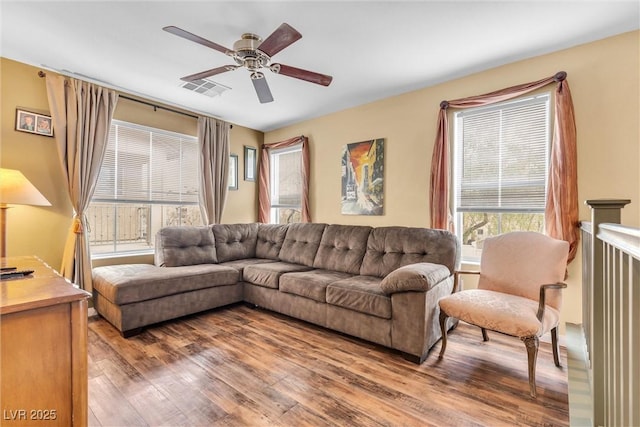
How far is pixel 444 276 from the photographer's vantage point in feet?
8.14

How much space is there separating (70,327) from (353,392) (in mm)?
1559

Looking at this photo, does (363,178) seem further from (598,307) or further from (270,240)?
(598,307)

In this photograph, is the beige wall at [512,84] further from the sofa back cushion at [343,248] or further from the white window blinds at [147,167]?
the white window blinds at [147,167]

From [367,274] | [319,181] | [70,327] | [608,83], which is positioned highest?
[608,83]

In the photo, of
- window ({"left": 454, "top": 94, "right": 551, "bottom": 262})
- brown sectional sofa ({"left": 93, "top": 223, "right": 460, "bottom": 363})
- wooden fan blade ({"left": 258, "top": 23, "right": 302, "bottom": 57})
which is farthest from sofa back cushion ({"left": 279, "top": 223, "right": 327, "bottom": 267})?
wooden fan blade ({"left": 258, "top": 23, "right": 302, "bottom": 57})

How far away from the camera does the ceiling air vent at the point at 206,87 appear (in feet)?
10.4

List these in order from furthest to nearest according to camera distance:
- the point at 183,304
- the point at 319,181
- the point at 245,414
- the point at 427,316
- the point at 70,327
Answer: the point at 319,181 → the point at 183,304 → the point at 427,316 → the point at 245,414 → the point at 70,327

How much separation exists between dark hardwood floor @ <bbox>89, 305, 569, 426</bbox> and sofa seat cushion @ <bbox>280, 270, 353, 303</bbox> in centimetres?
37

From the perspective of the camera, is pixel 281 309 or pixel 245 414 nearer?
pixel 245 414

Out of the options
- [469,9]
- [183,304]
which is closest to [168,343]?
[183,304]

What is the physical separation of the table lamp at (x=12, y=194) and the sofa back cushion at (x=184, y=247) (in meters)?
1.26

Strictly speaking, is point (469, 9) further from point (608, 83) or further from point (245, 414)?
point (245, 414)

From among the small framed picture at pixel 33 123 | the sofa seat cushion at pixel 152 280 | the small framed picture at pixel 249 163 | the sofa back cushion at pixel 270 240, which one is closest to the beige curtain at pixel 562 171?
the sofa back cushion at pixel 270 240

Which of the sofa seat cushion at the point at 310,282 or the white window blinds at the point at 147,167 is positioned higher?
the white window blinds at the point at 147,167
